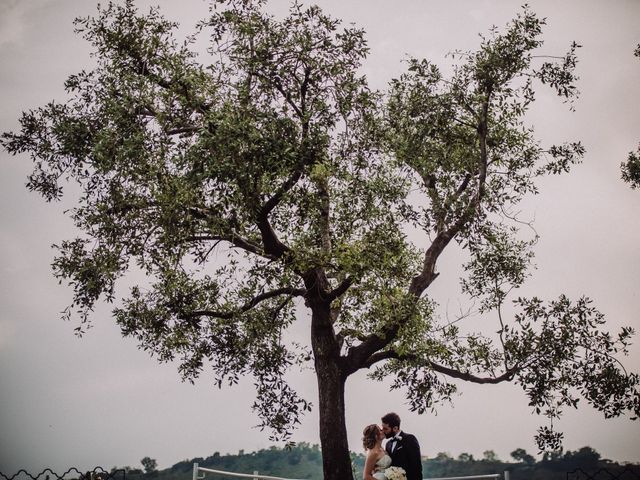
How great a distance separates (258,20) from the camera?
49.2 ft

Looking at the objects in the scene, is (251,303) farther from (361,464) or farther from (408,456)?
(361,464)

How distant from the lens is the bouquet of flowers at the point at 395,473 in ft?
37.5

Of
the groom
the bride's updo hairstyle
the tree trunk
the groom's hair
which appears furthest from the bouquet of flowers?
the tree trunk

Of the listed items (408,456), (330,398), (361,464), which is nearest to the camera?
(408,456)

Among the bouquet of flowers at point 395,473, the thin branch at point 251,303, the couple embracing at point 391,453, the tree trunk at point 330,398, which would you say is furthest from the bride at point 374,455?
the thin branch at point 251,303

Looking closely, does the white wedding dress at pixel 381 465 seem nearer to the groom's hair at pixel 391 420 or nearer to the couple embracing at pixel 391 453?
the couple embracing at pixel 391 453

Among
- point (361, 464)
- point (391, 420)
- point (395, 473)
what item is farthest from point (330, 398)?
point (361, 464)

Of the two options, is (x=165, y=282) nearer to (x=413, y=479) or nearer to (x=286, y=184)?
(x=286, y=184)

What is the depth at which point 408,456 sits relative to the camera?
1169 cm

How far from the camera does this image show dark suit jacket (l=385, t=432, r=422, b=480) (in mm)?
11562

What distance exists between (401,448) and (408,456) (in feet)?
0.65

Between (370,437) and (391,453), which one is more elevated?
(370,437)

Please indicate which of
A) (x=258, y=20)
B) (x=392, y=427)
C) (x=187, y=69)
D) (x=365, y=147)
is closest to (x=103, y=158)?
(x=187, y=69)

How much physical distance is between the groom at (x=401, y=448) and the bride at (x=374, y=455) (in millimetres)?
121
